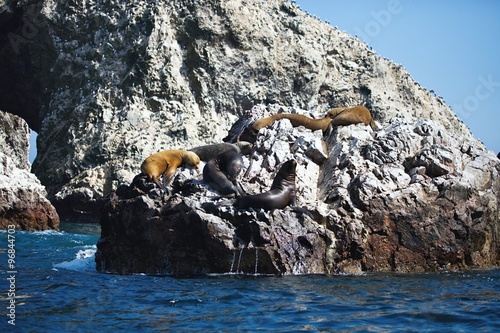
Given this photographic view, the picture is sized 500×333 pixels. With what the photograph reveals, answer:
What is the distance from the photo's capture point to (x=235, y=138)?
14.3 metres

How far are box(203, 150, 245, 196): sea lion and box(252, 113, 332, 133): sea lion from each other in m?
1.73

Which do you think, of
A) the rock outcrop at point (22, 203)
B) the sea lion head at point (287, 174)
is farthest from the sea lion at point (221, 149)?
the rock outcrop at point (22, 203)

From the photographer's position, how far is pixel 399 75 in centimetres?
3441

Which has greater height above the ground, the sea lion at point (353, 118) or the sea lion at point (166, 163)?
the sea lion at point (353, 118)

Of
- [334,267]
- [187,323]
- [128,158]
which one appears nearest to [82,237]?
[128,158]

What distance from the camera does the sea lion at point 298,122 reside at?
1334cm

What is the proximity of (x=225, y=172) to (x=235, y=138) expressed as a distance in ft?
9.40

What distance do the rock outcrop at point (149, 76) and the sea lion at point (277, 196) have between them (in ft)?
52.8

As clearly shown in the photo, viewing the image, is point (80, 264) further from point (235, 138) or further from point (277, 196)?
point (235, 138)

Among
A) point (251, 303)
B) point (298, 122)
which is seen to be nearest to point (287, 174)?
point (298, 122)

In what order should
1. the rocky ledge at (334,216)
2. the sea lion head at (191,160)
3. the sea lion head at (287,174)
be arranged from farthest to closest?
the sea lion head at (191,160)
the sea lion head at (287,174)
the rocky ledge at (334,216)

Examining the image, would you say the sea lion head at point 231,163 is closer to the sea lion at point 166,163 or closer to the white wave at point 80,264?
the sea lion at point 166,163

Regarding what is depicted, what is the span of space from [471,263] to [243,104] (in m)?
19.6

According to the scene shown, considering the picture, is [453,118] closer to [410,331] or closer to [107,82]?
[107,82]
